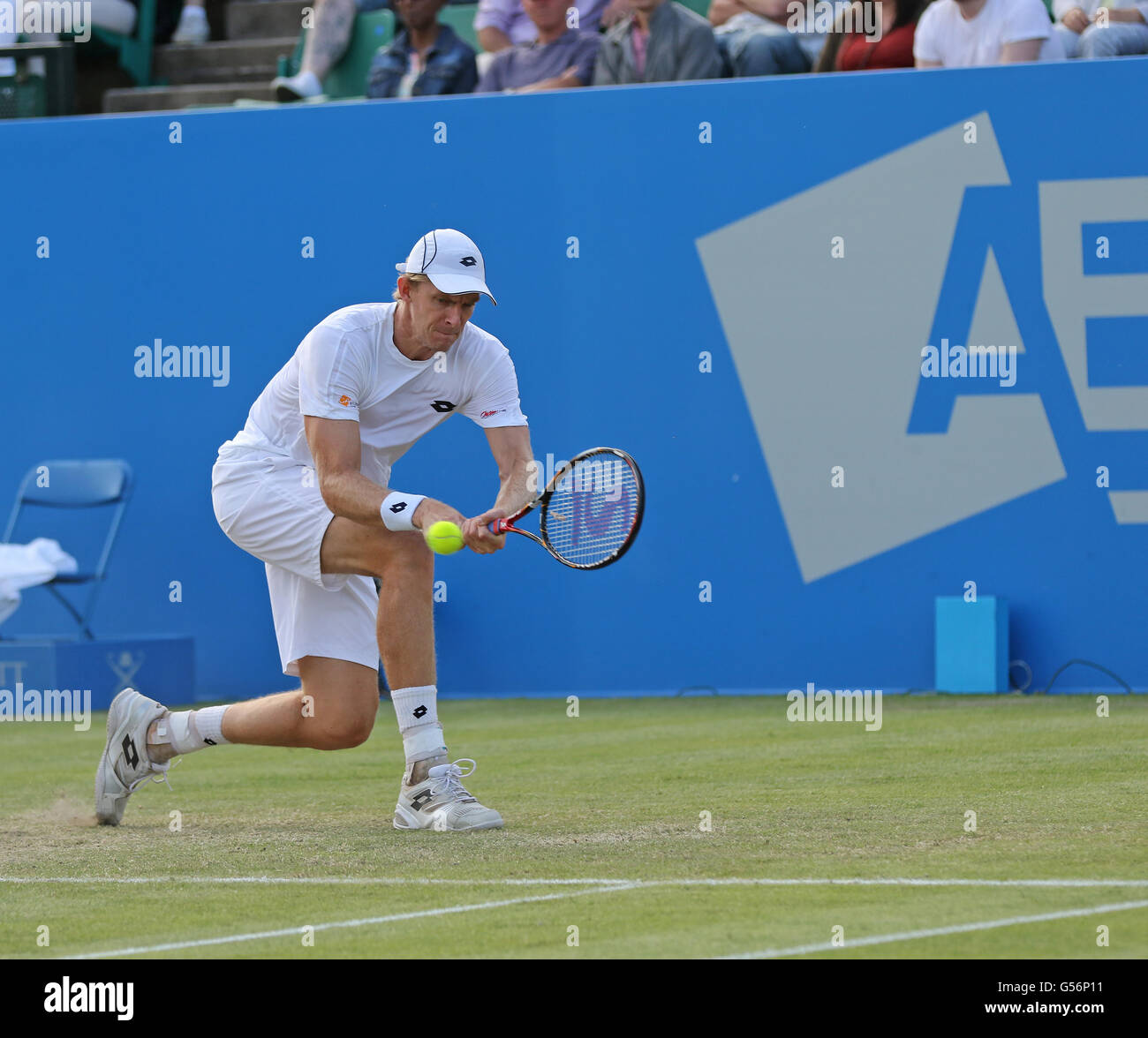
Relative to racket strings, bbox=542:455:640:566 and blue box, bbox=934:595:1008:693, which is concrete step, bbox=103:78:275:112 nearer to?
blue box, bbox=934:595:1008:693

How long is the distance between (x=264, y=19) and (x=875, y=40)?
513cm

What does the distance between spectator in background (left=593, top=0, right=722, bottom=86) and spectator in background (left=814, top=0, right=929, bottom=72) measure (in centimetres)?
60

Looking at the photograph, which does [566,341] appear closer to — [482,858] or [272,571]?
[272,571]

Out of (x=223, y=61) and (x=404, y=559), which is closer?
(x=404, y=559)

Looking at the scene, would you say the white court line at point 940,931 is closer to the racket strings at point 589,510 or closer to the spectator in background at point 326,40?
the racket strings at point 589,510

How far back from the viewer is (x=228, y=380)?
9.95 metres

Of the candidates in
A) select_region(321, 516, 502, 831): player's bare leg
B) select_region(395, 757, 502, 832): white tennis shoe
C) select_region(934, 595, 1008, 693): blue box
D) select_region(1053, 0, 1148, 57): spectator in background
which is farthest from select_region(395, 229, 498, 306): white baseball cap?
select_region(1053, 0, 1148, 57): spectator in background

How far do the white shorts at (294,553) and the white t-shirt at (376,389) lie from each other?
11cm

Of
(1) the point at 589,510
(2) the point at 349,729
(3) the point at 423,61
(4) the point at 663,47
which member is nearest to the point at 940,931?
Answer: (1) the point at 589,510

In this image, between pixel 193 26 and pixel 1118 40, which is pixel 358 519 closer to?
pixel 1118 40

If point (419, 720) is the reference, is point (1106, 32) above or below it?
above

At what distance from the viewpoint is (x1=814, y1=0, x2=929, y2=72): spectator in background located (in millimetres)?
9422

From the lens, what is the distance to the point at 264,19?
12852mm

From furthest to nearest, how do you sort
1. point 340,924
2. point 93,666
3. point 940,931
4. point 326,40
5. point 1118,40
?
point 326,40, point 93,666, point 1118,40, point 340,924, point 940,931
